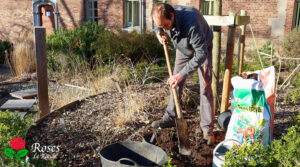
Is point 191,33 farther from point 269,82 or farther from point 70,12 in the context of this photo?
point 70,12

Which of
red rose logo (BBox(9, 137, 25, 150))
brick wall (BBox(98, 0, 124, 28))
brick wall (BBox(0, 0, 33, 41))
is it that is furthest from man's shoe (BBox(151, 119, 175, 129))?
brick wall (BBox(0, 0, 33, 41))

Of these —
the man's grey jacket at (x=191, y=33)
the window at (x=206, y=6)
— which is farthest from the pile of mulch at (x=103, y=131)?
the window at (x=206, y=6)

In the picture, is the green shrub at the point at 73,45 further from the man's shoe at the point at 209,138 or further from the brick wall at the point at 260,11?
the man's shoe at the point at 209,138

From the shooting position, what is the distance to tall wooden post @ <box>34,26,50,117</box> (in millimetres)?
4301

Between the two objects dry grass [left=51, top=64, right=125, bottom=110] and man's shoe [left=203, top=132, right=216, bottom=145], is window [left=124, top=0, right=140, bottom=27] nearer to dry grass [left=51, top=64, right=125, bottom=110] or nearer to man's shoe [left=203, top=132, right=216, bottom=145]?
dry grass [left=51, top=64, right=125, bottom=110]

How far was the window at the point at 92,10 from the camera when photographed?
1363cm

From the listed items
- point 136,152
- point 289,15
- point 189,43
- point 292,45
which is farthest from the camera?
point 289,15

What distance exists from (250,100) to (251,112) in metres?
0.12

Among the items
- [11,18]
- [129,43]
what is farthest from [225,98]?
[11,18]

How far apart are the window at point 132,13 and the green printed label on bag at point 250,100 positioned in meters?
10.5

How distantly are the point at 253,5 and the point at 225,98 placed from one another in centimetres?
827

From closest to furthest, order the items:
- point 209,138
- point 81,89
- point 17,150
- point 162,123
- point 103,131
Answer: point 17,150, point 209,138, point 103,131, point 162,123, point 81,89

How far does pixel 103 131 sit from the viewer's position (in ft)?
12.6

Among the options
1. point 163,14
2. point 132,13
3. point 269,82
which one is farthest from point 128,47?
point 269,82
